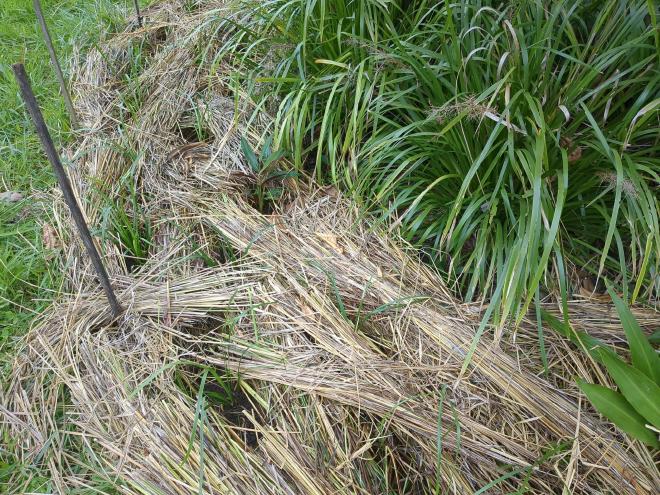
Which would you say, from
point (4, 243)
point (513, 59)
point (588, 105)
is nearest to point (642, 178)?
point (588, 105)

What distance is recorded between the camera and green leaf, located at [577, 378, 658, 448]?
4.25 feet

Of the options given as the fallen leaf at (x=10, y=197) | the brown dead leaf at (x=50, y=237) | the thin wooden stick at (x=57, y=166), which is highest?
the thin wooden stick at (x=57, y=166)

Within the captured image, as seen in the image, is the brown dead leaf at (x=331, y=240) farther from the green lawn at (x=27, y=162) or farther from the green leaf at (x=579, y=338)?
the green lawn at (x=27, y=162)

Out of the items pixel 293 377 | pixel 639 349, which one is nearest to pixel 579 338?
pixel 639 349

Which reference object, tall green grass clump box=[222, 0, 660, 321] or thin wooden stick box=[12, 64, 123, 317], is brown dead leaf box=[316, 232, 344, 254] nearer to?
tall green grass clump box=[222, 0, 660, 321]

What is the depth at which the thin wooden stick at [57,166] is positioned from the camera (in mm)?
1220

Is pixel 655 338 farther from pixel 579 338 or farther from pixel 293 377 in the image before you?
pixel 293 377

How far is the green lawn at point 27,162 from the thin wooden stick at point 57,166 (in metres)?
0.34

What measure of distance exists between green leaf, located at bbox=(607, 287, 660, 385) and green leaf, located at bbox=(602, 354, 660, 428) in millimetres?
59

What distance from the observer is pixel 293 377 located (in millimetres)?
1457

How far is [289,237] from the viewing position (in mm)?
1812

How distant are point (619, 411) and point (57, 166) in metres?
1.39

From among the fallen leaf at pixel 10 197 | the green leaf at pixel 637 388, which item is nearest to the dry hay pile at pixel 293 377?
the green leaf at pixel 637 388

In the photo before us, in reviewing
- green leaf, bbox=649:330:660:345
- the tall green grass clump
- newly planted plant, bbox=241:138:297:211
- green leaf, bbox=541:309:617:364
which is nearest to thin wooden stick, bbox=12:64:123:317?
newly planted plant, bbox=241:138:297:211
